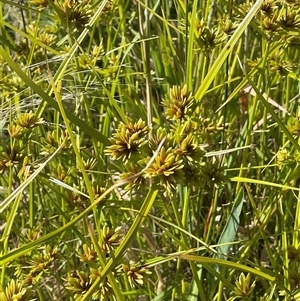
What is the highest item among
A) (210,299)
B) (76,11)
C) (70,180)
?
(76,11)

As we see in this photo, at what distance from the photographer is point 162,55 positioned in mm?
1039

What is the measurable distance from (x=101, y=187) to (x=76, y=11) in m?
0.19

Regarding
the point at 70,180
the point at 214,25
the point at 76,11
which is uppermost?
the point at 76,11

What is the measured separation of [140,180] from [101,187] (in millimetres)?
121

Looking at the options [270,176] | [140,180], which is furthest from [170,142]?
[270,176]

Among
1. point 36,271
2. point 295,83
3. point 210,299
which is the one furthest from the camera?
point 295,83

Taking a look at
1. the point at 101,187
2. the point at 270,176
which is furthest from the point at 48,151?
the point at 270,176

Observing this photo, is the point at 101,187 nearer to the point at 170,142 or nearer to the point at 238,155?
the point at 170,142

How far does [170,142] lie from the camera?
523mm

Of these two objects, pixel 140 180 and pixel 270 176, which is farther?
pixel 270 176

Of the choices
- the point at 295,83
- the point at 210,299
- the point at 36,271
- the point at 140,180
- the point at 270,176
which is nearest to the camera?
the point at 140,180

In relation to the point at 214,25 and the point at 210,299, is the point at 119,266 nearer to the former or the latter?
the point at 210,299

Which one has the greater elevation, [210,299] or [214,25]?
[214,25]

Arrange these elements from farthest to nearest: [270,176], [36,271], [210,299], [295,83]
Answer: [295,83], [270,176], [210,299], [36,271]
